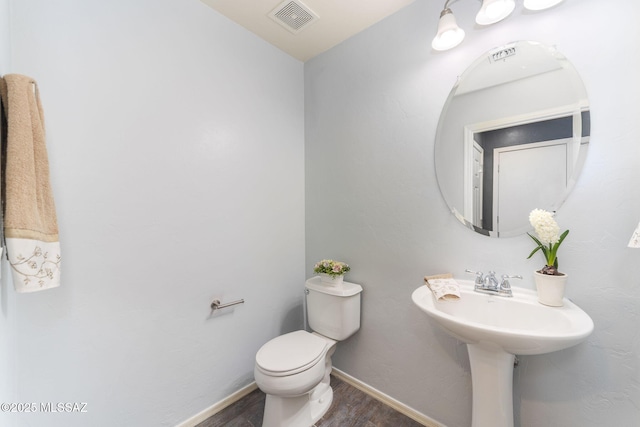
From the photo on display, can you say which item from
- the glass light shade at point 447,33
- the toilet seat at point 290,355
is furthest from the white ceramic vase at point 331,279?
the glass light shade at point 447,33

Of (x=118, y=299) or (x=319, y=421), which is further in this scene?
(x=319, y=421)

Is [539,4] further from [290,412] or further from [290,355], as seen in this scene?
[290,412]

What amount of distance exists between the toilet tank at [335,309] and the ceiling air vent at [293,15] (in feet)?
5.87

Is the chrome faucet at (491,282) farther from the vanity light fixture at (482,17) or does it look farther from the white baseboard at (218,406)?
the white baseboard at (218,406)

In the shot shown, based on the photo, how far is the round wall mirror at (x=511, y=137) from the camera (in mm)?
1088

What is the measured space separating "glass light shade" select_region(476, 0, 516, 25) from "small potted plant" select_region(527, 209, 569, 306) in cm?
93

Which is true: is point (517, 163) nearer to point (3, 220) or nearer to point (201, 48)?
point (201, 48)

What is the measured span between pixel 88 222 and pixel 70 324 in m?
0.46

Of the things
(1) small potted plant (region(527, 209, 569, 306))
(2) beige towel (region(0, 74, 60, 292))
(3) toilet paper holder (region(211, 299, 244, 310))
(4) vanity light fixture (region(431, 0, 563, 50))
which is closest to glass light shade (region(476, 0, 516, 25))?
(4) vanity light fixture (region(431, 0, 563, 50))

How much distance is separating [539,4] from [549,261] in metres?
1.13

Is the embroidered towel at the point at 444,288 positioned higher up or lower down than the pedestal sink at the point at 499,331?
higher up

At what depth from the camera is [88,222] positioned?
1.15 m

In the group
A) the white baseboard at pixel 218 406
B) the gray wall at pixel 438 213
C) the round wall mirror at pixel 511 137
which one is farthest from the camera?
the white baseboard at pixel 218 406

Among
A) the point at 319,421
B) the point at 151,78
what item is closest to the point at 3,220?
the point at 151,78
